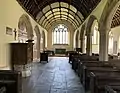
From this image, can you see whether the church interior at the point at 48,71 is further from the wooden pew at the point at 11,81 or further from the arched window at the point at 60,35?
the arched window at the point at 60,35

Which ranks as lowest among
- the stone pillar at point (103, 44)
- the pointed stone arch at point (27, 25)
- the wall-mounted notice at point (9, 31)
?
the stone pillar at point (103, 44)

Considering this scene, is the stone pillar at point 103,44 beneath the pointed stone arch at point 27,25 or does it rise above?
beneath

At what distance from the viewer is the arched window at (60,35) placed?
25578 millimetres

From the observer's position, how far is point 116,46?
59.4ft

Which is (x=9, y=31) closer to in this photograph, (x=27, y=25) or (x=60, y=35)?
(x=27, y=25)

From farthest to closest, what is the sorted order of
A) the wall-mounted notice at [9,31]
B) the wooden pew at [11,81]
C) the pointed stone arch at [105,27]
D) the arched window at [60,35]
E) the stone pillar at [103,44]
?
1. the arched window at [60,35]
2. the stone pillar at [103,44]
3. the pointed stone arch at [105,27]
4. the wall-mounted notice at [9,31]
5. the wooden pew at [11,81]

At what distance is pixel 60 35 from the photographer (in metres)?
25.9

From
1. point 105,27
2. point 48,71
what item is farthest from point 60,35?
point 105,27

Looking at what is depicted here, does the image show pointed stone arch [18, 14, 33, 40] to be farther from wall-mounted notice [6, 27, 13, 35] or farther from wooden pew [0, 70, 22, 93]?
wooden pew [0, 70, 22, 93]

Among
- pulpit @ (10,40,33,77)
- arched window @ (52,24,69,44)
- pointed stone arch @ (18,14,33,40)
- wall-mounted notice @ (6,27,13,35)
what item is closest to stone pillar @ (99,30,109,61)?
pulpit @ (10,40,33,77)

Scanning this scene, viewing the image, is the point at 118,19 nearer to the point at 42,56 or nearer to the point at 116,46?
the point at 116,46

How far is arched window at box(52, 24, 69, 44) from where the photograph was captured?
83.9 feet

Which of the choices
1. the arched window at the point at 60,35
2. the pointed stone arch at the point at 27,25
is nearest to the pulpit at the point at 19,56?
the pointed stone arch at the point at 27,25

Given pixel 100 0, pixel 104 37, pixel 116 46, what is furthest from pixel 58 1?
pixel 116 46
